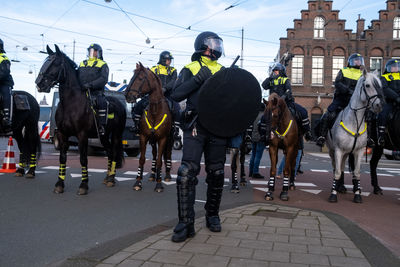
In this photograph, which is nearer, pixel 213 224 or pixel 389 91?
pixel 213 224

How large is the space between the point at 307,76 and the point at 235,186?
28582mm

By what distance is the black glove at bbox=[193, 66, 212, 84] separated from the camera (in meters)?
4.29

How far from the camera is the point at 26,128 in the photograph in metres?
9.16

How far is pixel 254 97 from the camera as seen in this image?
4.40m

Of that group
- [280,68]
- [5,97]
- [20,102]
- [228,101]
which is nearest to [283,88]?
[280,68]

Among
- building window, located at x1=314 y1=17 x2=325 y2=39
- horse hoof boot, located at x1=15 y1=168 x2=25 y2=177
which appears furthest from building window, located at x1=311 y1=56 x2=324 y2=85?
horse hoof boot, located at x1=15 y1=168 x2=25 y2=177

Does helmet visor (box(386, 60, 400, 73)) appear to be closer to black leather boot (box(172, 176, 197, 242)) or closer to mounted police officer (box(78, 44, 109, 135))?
black leather boot (box(172, 176, 197, 242))

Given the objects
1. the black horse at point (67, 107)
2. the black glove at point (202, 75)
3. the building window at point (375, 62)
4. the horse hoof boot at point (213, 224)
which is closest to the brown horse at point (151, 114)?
the black horse at point (67, 107)

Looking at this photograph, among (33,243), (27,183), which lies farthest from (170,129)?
(33,243)

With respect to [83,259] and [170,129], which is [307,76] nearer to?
[170,129]

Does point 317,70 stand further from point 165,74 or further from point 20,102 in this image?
point 20,102

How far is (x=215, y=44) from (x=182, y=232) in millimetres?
2086

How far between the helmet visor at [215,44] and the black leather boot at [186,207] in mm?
1468

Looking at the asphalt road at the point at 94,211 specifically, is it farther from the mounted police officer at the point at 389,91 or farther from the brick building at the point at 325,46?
the brick building at the point at 325,46
